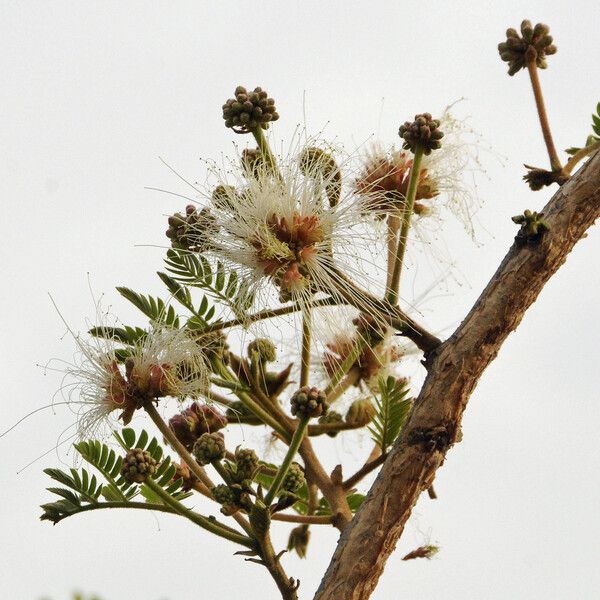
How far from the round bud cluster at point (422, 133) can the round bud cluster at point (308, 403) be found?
0.95 meters

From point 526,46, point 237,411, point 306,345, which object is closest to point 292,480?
point 306,345

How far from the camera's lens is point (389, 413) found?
2.99m

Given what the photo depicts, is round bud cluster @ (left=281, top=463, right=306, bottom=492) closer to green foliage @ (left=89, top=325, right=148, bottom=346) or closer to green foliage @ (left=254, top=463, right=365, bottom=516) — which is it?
green foliage @ (left=254, top=463, right=365, bottom=516)

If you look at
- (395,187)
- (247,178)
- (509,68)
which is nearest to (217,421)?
(247,178)

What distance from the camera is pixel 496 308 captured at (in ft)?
8.21

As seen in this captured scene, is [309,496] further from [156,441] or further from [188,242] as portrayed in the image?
[188,242]

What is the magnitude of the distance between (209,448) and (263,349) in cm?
45

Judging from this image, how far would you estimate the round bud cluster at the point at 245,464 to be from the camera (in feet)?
8.75

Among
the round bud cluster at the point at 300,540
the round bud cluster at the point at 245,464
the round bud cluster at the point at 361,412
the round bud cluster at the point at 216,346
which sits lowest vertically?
the round bud cluster at the point at 245,464

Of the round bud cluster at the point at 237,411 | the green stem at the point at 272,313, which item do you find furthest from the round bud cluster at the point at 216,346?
the round bud cluster at the point at 237,411

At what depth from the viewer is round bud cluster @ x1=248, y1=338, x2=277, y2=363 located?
9.99ft

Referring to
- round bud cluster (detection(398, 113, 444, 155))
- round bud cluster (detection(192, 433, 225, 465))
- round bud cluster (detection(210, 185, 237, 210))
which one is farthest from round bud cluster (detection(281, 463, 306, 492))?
round bud cluster (detection(398, 113, 444, 155))

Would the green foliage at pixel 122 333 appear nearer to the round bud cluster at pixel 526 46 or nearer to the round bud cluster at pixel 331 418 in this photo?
the round bud cluster at pixel 331 418

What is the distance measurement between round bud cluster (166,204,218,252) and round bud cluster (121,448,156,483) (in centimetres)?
72
